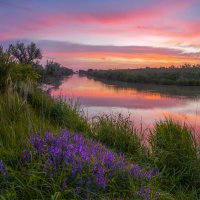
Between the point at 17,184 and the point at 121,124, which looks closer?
the point at 17,184

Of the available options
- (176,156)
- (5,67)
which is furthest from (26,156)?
(5,67)

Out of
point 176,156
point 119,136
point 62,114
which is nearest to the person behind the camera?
point 176,156

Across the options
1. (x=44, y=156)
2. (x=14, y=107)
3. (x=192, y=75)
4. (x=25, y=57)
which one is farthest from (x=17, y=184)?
(x=192, y=75)

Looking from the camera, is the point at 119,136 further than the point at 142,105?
No

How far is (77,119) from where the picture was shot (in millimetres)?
8547

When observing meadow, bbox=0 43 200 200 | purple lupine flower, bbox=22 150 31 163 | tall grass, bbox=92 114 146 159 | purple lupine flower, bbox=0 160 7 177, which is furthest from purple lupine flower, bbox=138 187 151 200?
tall grass, bbox=92 114 146 159

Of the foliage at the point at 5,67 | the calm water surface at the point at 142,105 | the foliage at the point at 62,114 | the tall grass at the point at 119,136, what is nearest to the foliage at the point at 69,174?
the tall grass at the point at 119,136

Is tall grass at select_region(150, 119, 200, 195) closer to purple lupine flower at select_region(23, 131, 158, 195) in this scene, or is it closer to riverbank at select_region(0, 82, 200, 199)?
riverbank at select_region(0, 82, 200, 199)

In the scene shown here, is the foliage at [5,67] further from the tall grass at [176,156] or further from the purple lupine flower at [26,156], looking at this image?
the purple lupine flower at [26,156]

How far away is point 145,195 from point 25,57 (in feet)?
73.8

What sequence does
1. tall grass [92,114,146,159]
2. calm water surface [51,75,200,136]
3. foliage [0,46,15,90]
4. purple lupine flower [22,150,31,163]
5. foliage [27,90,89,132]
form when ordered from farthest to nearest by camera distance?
calm water surface [51,75,200,136] < foliage [0,46,15,90] < foliage [27,90,89,132] < tall grass [92,114,146,159] < purple lupine flower [22,150,31,163]

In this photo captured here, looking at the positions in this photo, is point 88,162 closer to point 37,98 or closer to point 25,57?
point 37,98

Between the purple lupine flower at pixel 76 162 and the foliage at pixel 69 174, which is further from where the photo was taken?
the purple lupine flower at pixel 76 162

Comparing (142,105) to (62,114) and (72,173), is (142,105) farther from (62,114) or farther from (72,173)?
(72,173)
